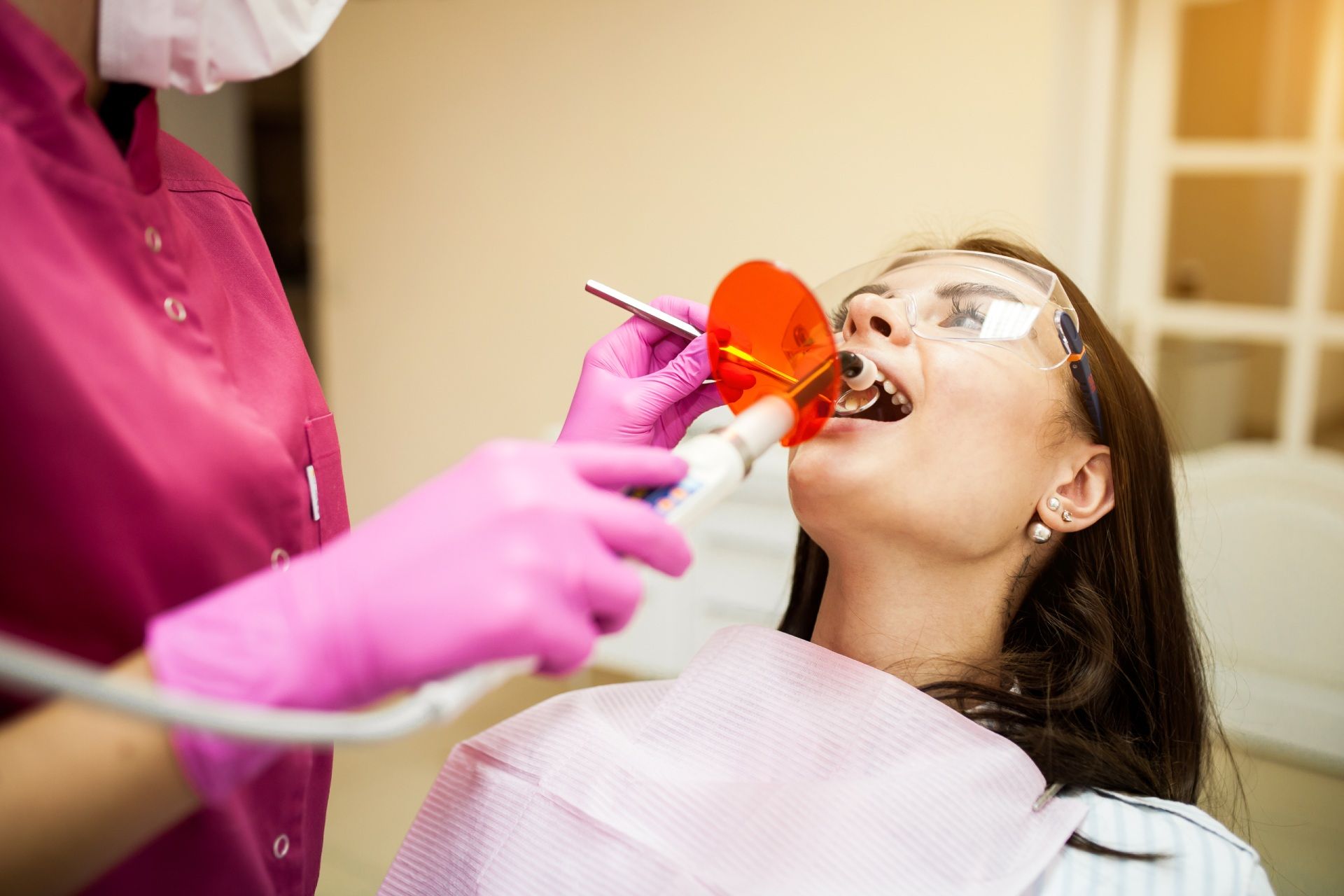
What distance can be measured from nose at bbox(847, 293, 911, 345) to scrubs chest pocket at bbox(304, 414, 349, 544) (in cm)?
62

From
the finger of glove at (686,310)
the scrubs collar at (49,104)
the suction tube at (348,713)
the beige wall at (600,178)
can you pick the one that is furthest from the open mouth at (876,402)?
the beige wall at (600,178)

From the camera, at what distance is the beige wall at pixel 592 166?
2193mm

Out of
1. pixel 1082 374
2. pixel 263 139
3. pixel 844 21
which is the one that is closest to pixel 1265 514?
pixel 1082 374

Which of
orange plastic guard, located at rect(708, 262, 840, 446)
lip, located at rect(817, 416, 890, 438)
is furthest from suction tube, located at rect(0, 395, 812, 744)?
lip, located at rect(817, 416, 890, 438)

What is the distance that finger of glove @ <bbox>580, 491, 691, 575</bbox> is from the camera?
28.5 inches

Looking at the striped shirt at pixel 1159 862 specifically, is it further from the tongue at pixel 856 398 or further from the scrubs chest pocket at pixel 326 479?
the scrubs chest pocket at pixel 326 479

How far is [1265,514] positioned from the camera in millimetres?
2227

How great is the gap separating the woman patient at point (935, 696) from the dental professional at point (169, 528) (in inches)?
14.8

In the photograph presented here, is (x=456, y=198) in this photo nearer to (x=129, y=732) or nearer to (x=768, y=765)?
(x=768, y=765)

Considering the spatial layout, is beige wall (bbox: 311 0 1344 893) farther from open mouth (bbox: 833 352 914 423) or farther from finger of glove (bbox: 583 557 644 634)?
finger of glove (bbox: 583 557 644 634)

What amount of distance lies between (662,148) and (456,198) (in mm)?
795

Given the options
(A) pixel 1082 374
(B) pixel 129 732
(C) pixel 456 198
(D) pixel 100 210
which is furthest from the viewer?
(C) pixel 456 198

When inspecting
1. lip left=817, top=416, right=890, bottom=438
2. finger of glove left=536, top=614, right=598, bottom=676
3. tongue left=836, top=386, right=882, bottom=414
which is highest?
tongue left=836, top=386, right=882, bottom=414

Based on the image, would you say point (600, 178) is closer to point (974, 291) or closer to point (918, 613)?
point (974, 291)
